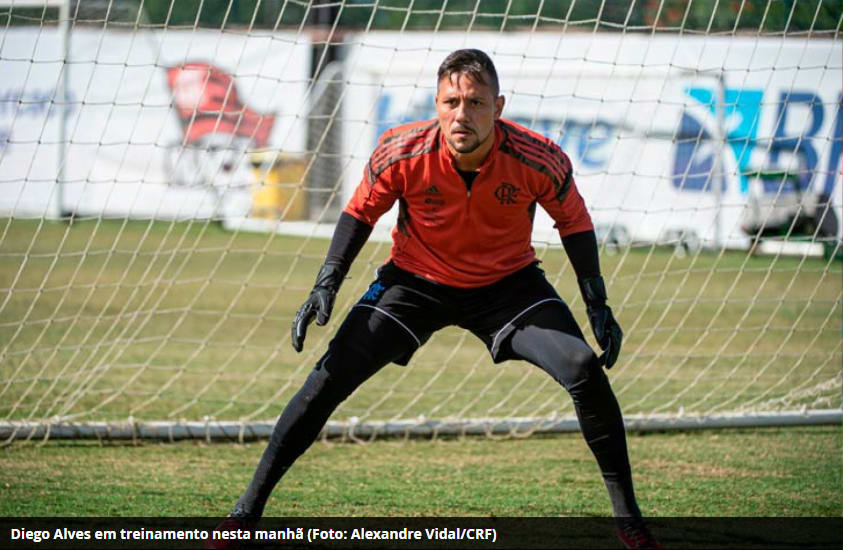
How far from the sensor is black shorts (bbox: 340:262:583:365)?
414 cm

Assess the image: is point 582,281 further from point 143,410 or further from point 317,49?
point 317,49

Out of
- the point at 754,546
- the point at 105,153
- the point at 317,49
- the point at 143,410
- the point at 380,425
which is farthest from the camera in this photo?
the point at 105,153

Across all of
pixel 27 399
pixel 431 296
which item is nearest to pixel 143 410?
pixel 27 399

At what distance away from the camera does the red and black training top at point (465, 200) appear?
4094 millimetres

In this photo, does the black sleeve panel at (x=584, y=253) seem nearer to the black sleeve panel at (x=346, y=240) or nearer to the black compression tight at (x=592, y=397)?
the black compression tight at (x=592, y=397)

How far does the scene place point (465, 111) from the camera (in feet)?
12.9

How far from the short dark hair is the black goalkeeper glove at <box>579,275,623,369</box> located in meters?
0.85

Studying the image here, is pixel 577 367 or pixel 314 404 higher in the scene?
pixel 577 367

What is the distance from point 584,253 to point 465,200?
531 mm

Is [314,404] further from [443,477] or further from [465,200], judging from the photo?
[443,477]

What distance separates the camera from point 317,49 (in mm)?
17484

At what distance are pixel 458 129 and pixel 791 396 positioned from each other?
413 cm

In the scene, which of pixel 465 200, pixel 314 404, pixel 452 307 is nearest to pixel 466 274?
pixel 452 307

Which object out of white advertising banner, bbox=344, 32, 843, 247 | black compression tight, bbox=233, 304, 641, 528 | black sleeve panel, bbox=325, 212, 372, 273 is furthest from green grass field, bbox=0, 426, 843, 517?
white advertising banner, bbox=344, 32, 843, 247
